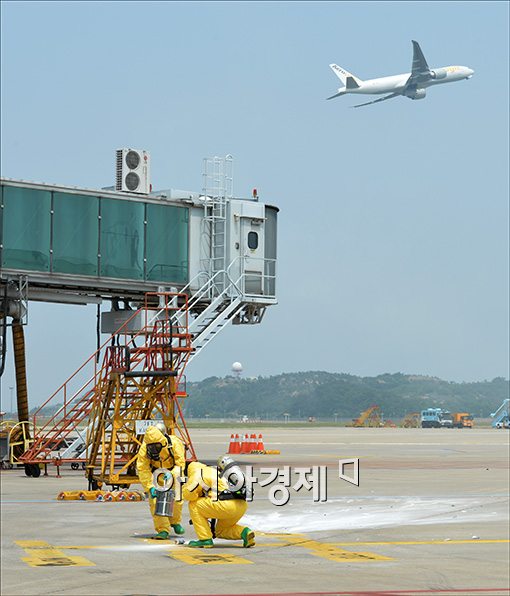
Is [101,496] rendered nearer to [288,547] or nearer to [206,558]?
[288,547]

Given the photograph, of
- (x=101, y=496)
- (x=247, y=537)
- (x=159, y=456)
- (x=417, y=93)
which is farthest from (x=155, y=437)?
(x=417, y=93)

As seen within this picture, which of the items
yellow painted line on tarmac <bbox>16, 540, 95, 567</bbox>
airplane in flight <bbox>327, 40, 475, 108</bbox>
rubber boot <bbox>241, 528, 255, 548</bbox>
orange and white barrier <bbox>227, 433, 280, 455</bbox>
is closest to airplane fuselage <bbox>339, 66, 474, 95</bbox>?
airplane in flight <bbox>327, 40, 475, 108</bbox>

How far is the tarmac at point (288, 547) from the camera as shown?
19.0 metres

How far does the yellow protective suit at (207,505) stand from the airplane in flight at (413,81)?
139864mm

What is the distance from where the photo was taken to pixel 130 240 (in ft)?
176

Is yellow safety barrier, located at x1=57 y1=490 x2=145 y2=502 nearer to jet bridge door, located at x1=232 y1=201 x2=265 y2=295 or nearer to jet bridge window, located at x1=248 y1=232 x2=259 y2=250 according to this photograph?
jet bridge door, located at x1=232 y1=201 x2=265 y2=295

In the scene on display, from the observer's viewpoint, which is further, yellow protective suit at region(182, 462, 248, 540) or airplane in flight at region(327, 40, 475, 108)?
airplane in flight at region(327, 40, 475, 108)

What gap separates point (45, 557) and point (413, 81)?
131m

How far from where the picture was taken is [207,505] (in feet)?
33.6

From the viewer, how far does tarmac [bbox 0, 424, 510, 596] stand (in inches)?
746

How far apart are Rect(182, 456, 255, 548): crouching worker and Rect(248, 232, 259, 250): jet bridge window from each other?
4513 centimetres

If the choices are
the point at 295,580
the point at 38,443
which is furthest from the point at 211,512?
the point at 38,443

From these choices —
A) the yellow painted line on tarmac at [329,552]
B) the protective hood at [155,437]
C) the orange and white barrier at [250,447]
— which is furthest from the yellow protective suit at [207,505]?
the orange and white barrier at [250,447]

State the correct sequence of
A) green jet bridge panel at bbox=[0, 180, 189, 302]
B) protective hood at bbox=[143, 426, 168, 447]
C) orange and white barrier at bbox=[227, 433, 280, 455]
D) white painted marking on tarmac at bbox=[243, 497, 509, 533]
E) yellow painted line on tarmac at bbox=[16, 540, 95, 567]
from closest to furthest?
1. protective hood at bbox=[143, 426, 168, 447]
2. yellow painted line on tarmac at bbox=[16, 540, 95, 567]
3. white painted marking on tarmac at bbox=[243, 497, 509, 533]
4. green jet bridge panel at bbox=[0, 180, 189, 302]
5. orange and white barrier at bbox=[227, 433, 280, 455]
